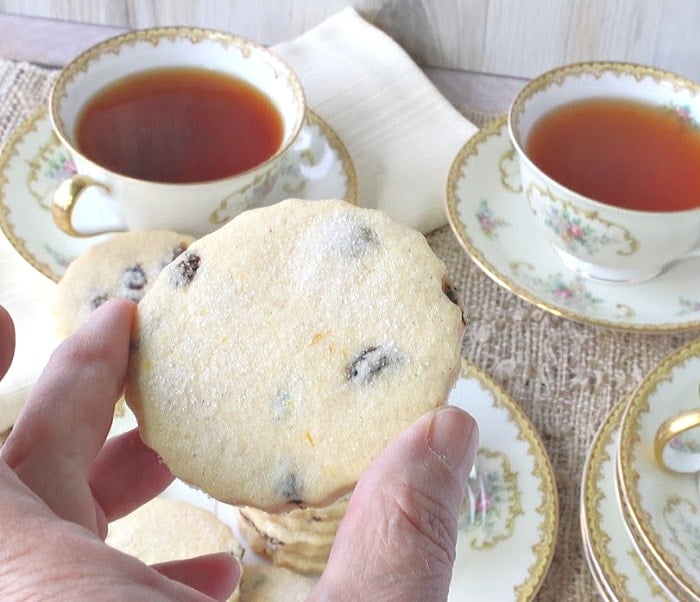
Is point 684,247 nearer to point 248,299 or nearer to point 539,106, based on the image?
point 539,106

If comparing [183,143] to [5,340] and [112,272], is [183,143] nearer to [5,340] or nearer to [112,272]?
[112,272]

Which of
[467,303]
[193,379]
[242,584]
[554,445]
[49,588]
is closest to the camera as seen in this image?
[49,588]

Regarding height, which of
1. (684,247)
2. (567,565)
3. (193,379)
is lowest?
(567,565)

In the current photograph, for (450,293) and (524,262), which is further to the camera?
(524,262)

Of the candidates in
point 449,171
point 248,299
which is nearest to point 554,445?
point 449,171

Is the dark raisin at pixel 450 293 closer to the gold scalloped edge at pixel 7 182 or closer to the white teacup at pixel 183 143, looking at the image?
the white teacup at pixel 183 143

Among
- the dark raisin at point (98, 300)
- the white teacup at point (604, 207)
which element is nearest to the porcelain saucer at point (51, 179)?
the dark raisin at point (98, 300)

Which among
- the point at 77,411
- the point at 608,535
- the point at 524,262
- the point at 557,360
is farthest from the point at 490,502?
the point at 77,411

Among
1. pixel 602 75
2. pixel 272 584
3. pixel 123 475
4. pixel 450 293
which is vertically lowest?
pixel 272 584
